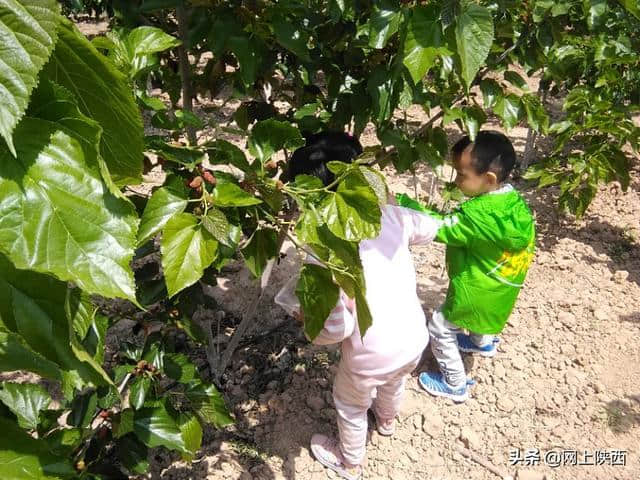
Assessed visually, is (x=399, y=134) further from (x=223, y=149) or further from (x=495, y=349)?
(x=495, y=349)

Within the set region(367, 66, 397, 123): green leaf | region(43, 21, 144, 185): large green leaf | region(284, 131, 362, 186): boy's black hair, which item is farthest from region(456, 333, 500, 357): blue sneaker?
region(43, 21, 144, 185): large green leaf

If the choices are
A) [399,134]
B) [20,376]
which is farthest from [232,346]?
[399,134]

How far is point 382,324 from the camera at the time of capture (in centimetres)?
160

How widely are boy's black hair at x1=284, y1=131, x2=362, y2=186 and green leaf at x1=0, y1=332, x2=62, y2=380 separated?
808 mm

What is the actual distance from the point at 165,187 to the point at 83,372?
431 millimetres

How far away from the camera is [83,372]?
0.58 metres

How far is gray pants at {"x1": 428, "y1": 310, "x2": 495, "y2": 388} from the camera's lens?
2.31 meters

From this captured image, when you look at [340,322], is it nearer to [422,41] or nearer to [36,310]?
[422,41]

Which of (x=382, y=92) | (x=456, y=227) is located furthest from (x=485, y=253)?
(x=382, y=92)

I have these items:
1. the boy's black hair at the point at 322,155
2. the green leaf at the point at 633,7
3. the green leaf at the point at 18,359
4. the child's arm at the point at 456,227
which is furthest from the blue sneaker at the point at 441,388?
the green leaf at the point at 18,359

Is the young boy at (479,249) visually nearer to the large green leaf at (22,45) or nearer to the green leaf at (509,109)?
the green leaf at (509,109)

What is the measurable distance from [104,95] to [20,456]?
1.52ft

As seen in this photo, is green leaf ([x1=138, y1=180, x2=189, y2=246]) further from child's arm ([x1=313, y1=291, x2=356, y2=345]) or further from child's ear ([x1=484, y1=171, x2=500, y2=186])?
child's ear ([x1=484, y1=171, x2=500, y2=186])

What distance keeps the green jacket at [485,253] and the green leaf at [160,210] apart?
1153mm
